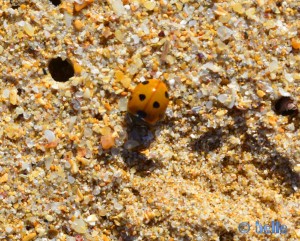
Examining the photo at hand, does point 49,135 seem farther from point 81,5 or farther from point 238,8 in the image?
point 238,8

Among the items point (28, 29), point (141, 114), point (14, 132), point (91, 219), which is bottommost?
point (91, 219)

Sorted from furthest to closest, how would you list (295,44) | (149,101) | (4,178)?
(295,44)
(4,178)
(149,101)

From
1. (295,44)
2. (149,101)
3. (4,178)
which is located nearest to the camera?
(149,101)

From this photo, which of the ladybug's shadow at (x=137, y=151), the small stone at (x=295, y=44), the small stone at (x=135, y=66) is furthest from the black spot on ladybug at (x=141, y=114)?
the small stone at (x=295, y=44)

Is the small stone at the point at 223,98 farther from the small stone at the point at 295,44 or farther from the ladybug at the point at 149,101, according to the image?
the small stone at the point at 295,44

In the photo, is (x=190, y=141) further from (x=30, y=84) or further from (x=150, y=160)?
(x=30, y=84)

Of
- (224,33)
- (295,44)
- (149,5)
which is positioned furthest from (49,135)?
(295,44)
